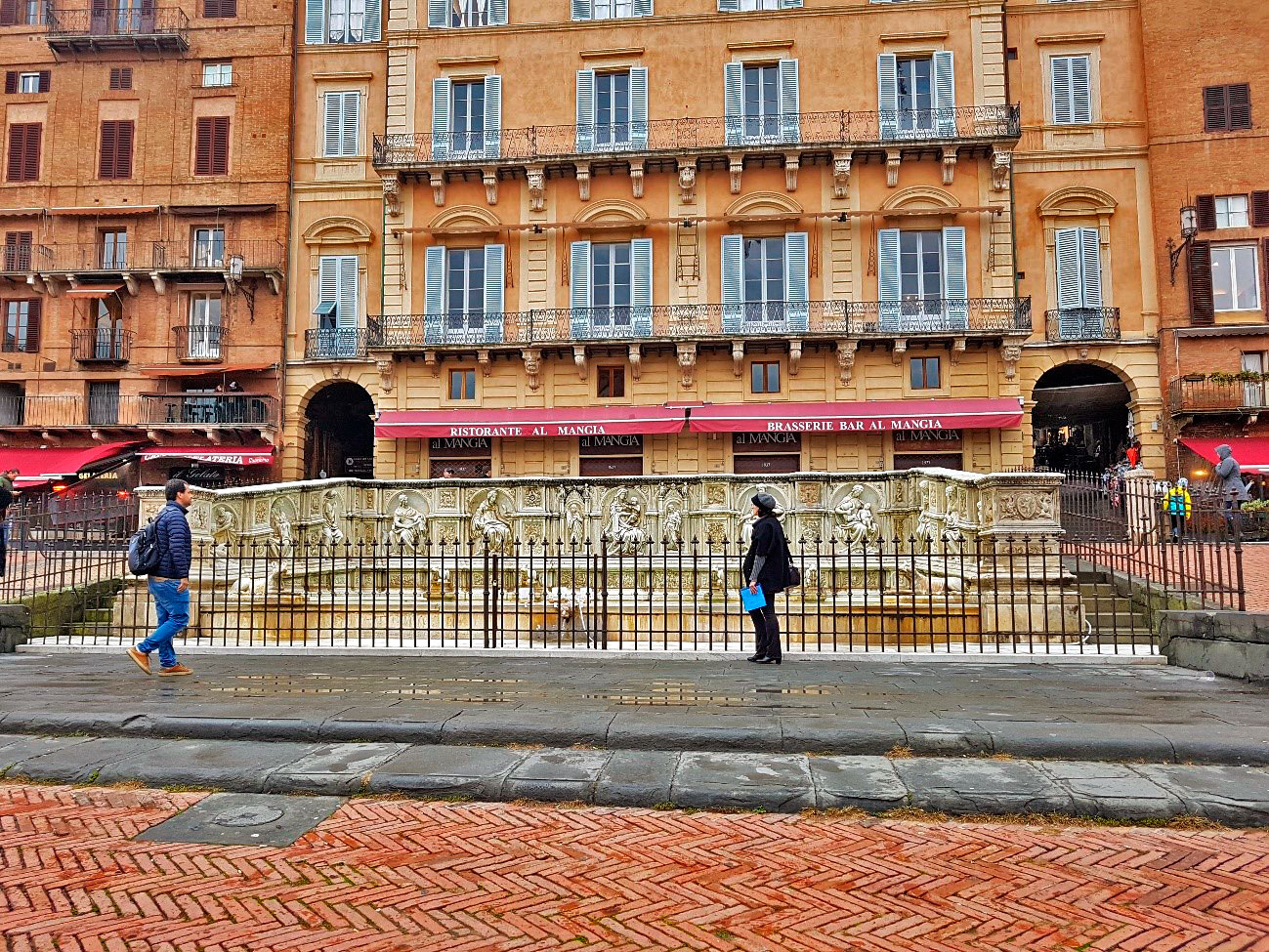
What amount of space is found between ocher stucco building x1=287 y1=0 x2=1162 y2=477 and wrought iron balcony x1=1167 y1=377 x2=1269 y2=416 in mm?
871

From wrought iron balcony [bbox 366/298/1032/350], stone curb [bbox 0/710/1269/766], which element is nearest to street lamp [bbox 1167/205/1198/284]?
wrought iron balcony [bbox 366/298/1032/350]

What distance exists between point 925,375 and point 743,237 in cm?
659

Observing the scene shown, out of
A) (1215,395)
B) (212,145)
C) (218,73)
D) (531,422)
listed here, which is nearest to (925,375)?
(1215,395)

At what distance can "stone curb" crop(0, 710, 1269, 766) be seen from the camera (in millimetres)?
5061

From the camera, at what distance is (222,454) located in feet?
82.2

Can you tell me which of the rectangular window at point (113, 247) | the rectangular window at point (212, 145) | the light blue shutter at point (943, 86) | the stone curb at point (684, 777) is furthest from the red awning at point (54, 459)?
the light blue shutter at point (943, 86)

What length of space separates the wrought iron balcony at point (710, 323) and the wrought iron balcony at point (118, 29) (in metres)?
12.2

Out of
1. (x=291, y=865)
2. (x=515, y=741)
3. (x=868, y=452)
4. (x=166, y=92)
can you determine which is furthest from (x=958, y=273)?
(x=166, y=92)

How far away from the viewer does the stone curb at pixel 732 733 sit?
5.06 m

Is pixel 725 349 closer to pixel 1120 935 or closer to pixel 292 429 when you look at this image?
pixel 292 429

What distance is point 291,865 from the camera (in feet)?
12.4

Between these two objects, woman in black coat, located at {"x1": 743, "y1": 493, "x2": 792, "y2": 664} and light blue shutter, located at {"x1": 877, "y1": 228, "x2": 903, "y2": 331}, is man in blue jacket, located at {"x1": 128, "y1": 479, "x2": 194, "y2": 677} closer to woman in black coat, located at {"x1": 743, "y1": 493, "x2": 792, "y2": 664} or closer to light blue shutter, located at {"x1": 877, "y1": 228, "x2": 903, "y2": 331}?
woman in black coat, located at {"x1": 743, "y1": 493, "x2": 792, "y2": 664}

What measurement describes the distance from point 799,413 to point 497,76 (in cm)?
1385

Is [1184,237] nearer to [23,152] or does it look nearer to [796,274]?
[796,274]
